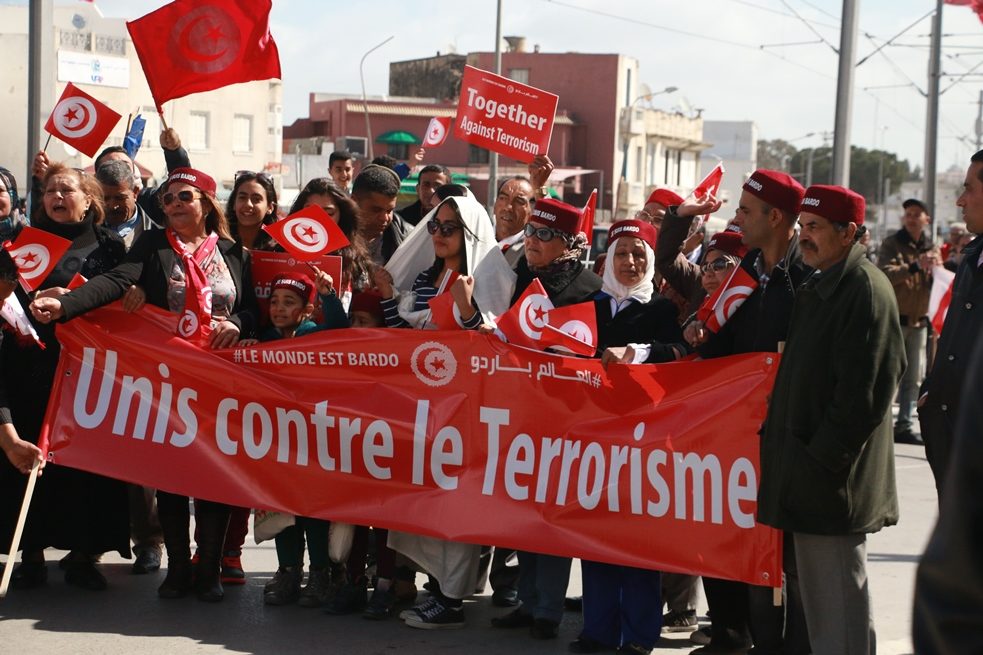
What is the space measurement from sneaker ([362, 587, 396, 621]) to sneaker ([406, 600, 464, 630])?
0.58 feet

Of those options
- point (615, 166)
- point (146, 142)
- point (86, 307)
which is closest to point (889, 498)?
point (86, 307)

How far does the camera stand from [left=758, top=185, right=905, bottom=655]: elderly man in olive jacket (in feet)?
14.9

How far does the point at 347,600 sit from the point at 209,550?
0.76m

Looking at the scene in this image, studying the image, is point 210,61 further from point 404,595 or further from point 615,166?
point 615,166

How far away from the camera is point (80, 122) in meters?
9.41

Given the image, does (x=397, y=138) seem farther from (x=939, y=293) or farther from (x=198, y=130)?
(x=939, y=293)

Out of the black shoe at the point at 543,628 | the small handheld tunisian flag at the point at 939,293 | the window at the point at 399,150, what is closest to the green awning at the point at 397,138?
the window at the point at 399,150

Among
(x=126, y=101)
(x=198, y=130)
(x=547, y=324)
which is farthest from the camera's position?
(x=198, y=130)

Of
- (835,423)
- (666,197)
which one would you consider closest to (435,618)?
(835,423)

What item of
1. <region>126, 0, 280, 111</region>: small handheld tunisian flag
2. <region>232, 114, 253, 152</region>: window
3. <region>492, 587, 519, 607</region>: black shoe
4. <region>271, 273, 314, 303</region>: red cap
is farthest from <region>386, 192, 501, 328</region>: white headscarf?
<region>232, 114, 253, 152</region>: window

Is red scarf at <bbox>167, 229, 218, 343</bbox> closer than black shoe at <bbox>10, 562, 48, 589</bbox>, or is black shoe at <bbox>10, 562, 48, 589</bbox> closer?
red scarf at <bbox>167, 229, 218, 343</bbox>

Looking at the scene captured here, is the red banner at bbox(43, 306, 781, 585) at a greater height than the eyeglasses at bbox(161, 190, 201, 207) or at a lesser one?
lesser

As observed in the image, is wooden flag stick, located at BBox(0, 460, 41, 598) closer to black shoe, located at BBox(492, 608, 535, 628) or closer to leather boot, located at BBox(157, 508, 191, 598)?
leather boot, located at BBox(157, 508, 191, 598)

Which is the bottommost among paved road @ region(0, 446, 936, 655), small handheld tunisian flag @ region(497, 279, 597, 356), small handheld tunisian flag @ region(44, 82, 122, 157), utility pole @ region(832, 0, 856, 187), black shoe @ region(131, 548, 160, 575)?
paved road @ region(0, 446, 936, 655)
